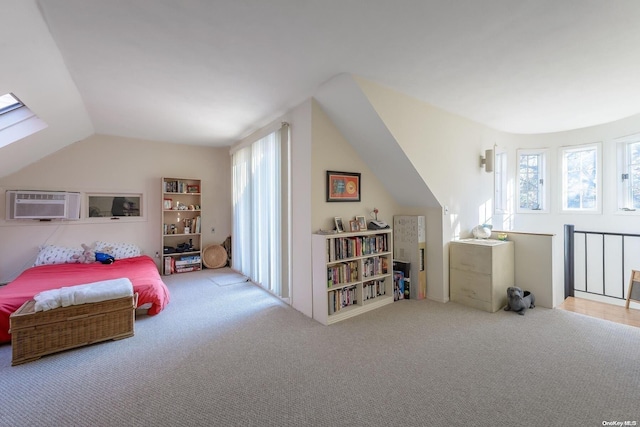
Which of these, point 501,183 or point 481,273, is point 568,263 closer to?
point 481,273

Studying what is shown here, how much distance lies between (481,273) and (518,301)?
0.48 metres

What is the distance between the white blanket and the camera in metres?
2.33

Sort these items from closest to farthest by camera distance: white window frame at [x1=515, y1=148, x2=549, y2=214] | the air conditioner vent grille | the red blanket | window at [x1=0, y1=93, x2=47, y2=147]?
1. the red blanket
2. window at [x1=0, y1=93, x2=47, y2=147]
3. the air conditioner vent grille
4. white window frame at [x1=515, y1=148, x2=549, y2=214]

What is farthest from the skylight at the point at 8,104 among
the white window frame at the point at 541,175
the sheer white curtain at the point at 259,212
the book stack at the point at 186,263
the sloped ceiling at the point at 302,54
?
the white window frame at the point at 541,175

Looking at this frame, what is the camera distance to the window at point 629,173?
4.01m

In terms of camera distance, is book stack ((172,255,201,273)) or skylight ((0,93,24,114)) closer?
skylight ((0,93,24,114))

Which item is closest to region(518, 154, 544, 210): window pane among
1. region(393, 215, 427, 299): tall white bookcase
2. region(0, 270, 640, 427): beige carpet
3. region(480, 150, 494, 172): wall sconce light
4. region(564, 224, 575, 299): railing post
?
region(564, 224, 575, 299): railing post

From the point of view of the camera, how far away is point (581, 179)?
14.9 ft

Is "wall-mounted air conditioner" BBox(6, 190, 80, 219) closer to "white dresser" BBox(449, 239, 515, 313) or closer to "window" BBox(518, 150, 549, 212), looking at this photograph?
"white dresser" BBox(449, 239, 515, 313)

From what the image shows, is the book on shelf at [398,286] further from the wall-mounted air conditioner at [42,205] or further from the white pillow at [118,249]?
the wall-mounted air conditioner at [42,205]

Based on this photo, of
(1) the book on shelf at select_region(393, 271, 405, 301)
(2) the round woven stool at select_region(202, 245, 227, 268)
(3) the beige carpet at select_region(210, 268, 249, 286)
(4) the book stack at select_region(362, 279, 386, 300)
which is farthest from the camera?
(2) the round woven stool at select_region(202, 245, 227, 268)

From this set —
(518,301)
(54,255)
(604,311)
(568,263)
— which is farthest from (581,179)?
(54,255)

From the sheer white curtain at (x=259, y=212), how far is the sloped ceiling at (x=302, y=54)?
0.75 m

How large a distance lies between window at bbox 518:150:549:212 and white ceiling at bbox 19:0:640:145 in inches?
55.8
